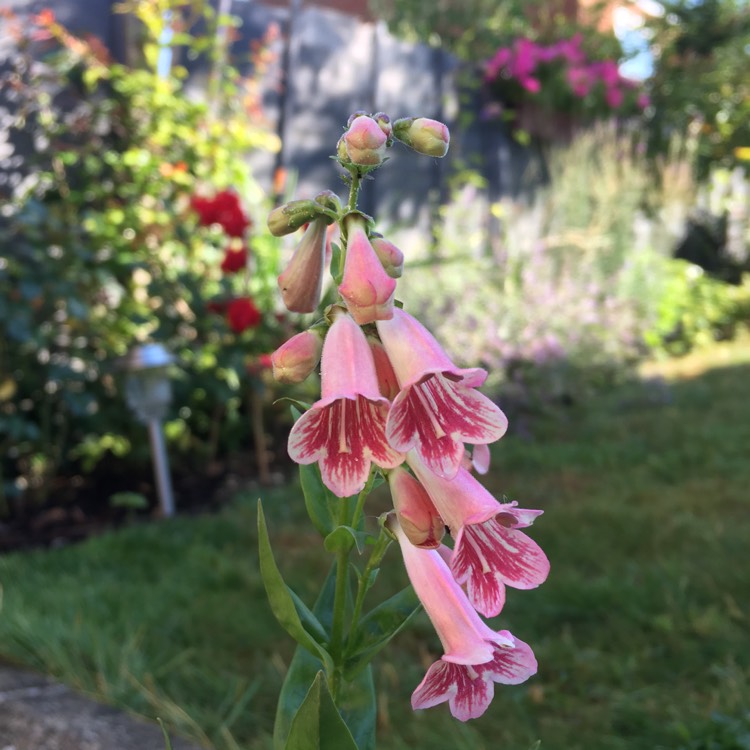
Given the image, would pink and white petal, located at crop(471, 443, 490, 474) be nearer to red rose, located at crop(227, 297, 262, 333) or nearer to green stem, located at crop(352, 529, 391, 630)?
green stem, located at crop(352, 529, 391, 630)

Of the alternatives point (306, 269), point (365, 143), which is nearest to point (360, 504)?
point (306, 269)

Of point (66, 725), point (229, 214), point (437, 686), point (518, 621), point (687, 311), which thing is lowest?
point (518, 621)

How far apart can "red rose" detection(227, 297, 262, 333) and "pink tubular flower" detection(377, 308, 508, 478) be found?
8.46ft

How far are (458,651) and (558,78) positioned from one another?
7.03m

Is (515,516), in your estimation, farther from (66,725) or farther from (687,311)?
(687,311)

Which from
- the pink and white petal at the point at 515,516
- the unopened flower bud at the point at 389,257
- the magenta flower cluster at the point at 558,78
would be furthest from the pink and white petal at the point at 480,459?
the magenta flower cluster at the point at 558,78

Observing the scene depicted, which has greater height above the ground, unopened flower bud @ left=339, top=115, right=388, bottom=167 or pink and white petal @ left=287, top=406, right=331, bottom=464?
unopened flower bud @ left=339, top=115, right=388, bottom=167

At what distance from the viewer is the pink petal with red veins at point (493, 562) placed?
29.8 inches

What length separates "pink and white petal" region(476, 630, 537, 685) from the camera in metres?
0.80

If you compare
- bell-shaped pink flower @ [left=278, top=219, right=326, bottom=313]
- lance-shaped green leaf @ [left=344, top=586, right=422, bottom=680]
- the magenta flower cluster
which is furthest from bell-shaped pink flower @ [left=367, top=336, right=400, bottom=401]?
the magenta flower cluster

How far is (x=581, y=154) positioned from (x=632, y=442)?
11.0 feet

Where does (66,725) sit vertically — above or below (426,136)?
below

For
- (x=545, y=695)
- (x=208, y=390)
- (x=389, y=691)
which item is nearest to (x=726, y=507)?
(x=545, y=695)

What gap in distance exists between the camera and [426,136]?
2.76 feet
